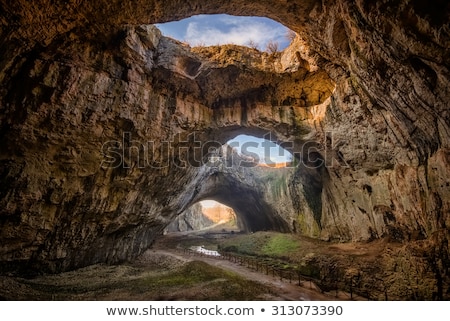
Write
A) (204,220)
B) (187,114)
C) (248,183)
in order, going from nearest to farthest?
1. (187,114)
2. (248,183)
3. (204,220)

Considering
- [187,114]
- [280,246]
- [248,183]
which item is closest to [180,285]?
[187,114]

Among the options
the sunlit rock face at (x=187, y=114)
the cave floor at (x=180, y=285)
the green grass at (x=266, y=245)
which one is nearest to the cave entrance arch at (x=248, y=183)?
the green grass at (x=266, y=245)

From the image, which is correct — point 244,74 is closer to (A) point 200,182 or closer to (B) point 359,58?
(B) point 359,58

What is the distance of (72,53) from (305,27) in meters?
10.5

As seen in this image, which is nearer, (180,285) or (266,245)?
(180,285)

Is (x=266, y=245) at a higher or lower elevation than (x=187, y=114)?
lower

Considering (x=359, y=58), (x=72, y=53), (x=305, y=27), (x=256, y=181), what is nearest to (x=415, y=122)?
(x=359, y=58)

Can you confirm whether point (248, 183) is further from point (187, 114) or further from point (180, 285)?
point (180, 285)

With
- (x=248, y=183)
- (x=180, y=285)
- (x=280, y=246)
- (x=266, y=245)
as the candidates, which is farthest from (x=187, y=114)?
(x=248, y=183)

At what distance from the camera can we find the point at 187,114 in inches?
637

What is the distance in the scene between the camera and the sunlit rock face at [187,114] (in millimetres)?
8906

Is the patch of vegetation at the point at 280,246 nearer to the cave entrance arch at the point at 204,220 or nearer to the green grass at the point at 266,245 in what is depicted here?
the green grass at the point at 266,245

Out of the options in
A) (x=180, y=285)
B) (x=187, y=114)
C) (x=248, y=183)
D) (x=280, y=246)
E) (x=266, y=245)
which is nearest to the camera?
(x=180, y=285)

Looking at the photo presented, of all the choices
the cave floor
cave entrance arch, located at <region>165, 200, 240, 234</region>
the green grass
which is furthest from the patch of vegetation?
cave entrance arch, located at <region>165, 200, 240, 234</region>
